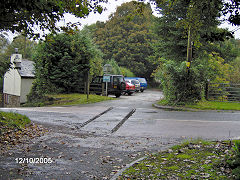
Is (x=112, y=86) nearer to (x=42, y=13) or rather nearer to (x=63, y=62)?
(x=63, y=62)

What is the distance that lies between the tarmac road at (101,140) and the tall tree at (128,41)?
46.1m

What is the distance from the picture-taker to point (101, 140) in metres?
8.02

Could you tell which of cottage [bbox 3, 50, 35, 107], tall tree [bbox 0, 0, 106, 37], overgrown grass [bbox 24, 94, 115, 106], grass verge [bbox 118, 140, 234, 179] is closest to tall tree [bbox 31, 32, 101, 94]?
overgrown grass [bbox 24, 94, 115, 106]

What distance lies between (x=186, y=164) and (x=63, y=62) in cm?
1883

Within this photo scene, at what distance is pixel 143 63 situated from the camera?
58188 millimetres

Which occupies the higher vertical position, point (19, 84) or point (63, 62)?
point (63, 62)

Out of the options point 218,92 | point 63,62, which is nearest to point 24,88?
point 63,62

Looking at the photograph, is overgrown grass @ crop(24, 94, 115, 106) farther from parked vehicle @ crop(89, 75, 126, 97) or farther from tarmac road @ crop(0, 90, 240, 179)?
tarmac road @ crop(0, 90, 240, 179)

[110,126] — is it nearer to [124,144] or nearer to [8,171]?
[124,144]

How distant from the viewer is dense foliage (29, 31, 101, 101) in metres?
22.9

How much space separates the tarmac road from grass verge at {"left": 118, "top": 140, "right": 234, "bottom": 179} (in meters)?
0.50

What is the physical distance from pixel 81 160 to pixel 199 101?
13.1 metres

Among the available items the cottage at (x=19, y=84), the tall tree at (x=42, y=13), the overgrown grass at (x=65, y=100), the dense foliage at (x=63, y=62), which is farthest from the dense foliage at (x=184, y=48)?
the cottage at (x=19, y=84)

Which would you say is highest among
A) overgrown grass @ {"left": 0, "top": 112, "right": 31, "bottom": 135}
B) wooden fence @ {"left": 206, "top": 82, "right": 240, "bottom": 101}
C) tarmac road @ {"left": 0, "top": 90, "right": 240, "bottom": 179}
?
wooden fence @ {"left": 206, "top": 82, "right": 240, "bottom": 101}
